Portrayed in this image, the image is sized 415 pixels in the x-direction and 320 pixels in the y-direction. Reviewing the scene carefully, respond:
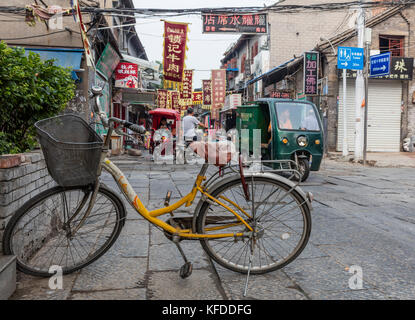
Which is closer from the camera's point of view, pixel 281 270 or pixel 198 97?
pixel 281 270

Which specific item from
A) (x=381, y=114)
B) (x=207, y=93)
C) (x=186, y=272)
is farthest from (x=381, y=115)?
(x=186, y=272)

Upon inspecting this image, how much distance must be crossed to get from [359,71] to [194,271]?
37.2 ft

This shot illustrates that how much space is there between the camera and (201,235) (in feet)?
8.21

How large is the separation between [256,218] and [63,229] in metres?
1.40

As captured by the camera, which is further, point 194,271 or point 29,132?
point 29,132

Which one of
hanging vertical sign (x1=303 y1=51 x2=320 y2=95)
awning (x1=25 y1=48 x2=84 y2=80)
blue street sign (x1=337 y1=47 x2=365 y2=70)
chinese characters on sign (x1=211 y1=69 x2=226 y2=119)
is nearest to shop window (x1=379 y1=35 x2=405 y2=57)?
hanging vertical sign (x1=303 y1=51 x2=320 y2=95)

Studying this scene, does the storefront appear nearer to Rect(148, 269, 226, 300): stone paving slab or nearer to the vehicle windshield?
the vehicle windshield

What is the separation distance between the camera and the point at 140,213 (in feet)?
8.57

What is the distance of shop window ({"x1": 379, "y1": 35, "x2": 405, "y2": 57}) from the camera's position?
16.6 metres

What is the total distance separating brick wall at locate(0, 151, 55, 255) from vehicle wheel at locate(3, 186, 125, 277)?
17 cm

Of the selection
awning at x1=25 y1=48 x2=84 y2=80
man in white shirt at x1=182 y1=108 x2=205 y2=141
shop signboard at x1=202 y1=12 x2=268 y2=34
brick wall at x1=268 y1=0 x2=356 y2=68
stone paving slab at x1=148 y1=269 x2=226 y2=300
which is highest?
brick wall at x1=268 y1=0 x2=356 y2=68

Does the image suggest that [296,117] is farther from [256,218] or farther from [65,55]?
[65,55]
